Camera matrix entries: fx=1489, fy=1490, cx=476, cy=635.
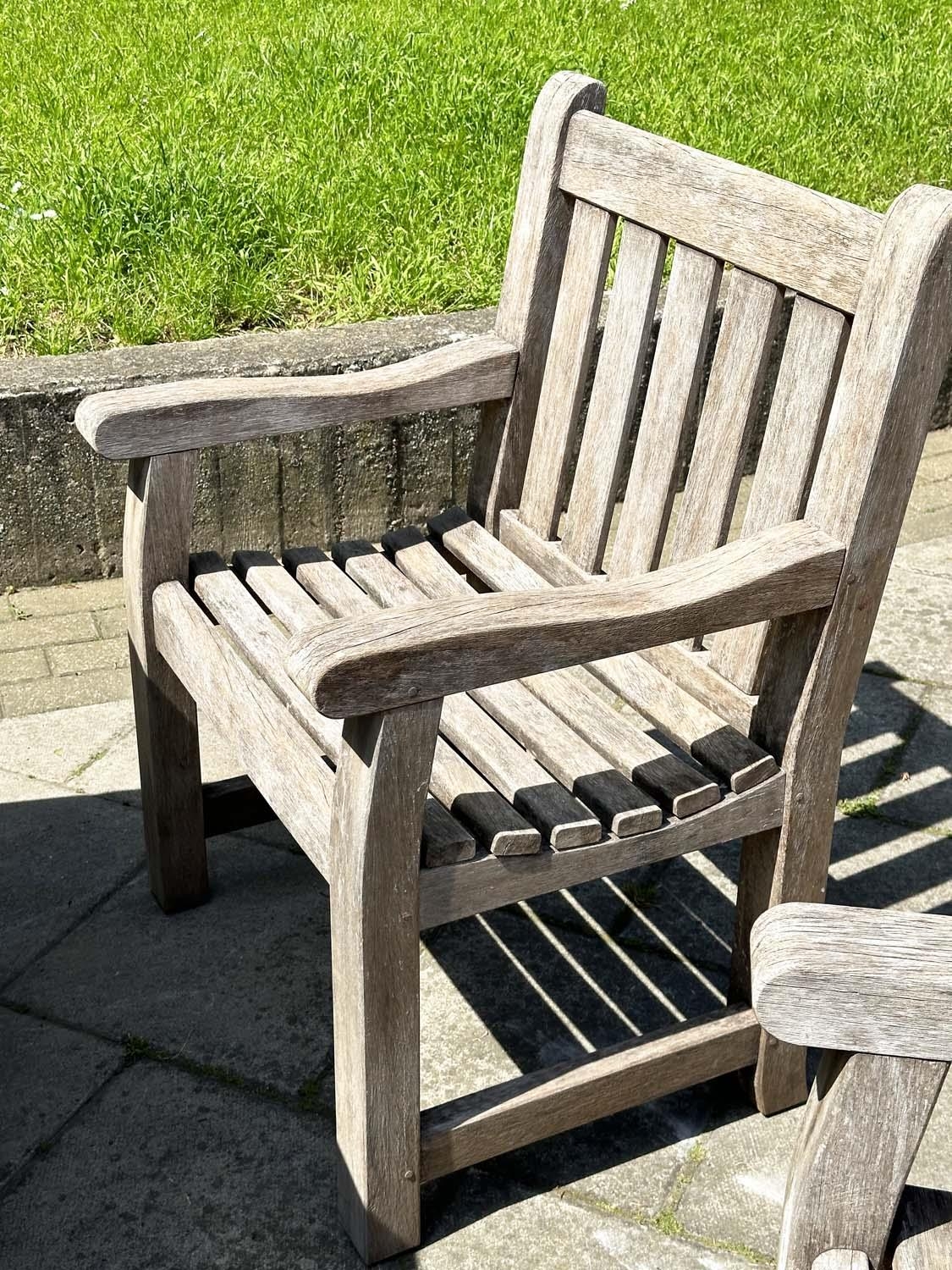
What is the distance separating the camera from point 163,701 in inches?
99.0

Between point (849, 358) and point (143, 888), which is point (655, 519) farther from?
point (143, 888)

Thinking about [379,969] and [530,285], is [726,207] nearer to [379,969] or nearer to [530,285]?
[530,285]

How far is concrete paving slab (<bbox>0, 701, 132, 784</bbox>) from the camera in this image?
3.10 metres

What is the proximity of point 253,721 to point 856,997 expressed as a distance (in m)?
1.07

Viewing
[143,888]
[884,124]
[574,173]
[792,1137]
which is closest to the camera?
[792,1137]

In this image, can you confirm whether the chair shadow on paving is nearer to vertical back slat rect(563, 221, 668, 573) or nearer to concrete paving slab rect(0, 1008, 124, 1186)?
concrete paving slab rect(0, 1008, 124, 1186)

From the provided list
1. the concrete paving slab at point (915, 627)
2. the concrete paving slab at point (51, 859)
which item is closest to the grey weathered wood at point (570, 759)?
the concrete paving slab at point (51, 859)

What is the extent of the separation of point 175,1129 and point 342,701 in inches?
37.4

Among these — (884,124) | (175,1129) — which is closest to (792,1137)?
(175,1129)

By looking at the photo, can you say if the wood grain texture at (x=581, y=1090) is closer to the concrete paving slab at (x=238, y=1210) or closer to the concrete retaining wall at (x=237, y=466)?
the concrete paving slab at (x=238, y=1210)

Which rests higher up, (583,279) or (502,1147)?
(583,279)

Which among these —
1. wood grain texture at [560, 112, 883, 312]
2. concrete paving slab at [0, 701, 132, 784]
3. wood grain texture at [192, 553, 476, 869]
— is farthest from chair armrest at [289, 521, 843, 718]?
concrete paving slab at [0, 701, 132, 784]

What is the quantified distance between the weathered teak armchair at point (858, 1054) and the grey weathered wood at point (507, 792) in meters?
0.57

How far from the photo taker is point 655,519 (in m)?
2.30
